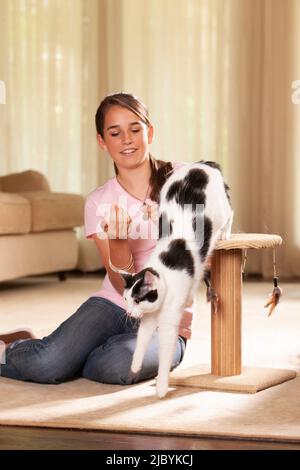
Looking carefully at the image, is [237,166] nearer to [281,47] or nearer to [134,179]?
[281,47]

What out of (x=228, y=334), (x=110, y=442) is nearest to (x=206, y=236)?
A: (x=228, y=334)

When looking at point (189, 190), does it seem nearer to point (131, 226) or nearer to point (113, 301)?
point (131, 226)

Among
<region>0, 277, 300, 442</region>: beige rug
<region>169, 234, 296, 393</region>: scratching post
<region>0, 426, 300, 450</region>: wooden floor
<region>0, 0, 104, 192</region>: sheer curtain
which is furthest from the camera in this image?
<region>0, 0, 104, 192</region>: sheer curtain

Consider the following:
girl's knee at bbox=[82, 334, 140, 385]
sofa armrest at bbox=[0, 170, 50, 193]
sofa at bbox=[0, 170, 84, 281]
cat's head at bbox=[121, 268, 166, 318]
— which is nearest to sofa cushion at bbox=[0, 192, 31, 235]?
sofa at bbox=[0, 170, 84, 281]

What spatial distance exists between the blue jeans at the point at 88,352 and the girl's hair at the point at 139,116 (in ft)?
1.22

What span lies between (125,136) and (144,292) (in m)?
0.57

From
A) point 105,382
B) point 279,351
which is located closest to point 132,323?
point 105,382

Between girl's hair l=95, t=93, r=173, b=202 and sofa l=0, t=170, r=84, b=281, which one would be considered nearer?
girl's hair l=95, t=93, r=173, b=202

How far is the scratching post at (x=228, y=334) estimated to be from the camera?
8.12 ft

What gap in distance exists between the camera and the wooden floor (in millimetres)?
1909

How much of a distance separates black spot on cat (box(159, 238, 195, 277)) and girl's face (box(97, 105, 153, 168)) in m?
0.40

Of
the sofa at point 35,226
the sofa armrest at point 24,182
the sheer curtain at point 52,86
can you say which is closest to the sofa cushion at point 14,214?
the sofa at point 35,226

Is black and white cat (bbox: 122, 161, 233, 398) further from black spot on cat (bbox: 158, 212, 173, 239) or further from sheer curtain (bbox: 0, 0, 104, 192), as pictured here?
sheer curtain (bbox: 0, 0, 104, 192)

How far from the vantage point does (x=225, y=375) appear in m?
2.53
